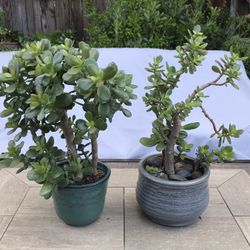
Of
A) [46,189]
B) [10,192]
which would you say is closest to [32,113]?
[46,189]

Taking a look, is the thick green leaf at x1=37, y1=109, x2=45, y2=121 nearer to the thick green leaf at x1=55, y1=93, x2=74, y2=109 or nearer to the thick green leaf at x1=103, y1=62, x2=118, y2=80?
the thick green leaf at x1=55, y1=93, x2=74, y2=109

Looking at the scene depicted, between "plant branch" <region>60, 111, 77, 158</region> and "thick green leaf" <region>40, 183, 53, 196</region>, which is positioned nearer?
"thick green leaf" <region>40, 183, 53, 196</region>

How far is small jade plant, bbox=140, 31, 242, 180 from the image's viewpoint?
1.81 m

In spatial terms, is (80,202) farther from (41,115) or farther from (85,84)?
(85,84)

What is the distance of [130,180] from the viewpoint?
102 inches

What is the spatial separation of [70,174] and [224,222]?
0.97m

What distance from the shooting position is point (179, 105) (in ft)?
5.94

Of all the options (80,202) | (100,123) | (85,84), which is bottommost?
(80,202)

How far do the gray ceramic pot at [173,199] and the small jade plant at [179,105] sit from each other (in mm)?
96

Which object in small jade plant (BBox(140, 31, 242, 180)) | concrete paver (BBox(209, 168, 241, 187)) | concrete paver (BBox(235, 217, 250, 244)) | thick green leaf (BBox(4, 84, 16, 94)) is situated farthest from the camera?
concrete paver (BBox(209, 168, 241, 187))

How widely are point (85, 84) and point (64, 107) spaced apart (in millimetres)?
213

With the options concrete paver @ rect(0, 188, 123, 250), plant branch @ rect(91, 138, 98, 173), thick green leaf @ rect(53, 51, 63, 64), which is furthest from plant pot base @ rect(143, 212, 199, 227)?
thick green leaf @ rect(53, 51, 63, 64)

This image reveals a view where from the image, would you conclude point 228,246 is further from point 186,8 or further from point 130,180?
point 186,8

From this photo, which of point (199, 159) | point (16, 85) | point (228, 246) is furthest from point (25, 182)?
point (228, 246)
